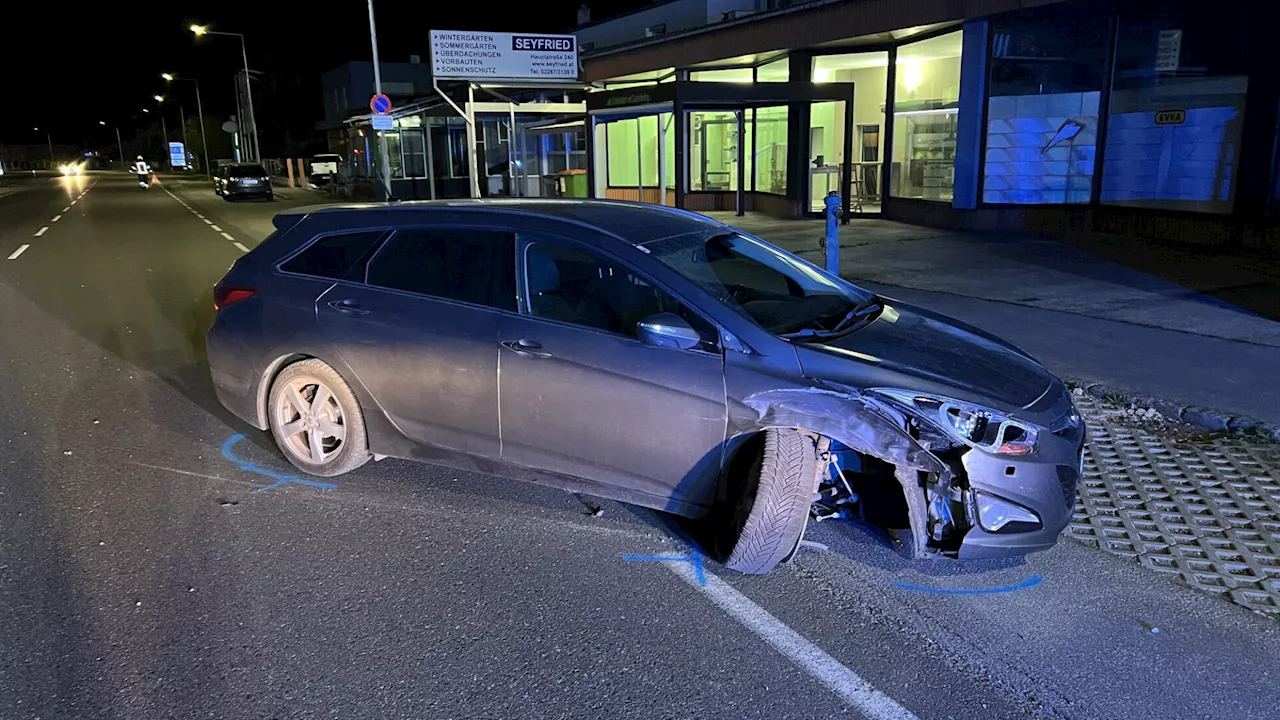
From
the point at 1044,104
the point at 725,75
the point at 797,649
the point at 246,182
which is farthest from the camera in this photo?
the point at 246,182

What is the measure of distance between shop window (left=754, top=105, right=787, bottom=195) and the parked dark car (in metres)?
23.1

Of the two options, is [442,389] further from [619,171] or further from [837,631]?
[619,171]

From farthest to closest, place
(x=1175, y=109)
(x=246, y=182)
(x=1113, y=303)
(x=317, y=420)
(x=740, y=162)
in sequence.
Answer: (x=246, y=182)
(x=740, y=162)
(x=1175, y=109)
(x=1113, y=303)
(x=317, y=420)

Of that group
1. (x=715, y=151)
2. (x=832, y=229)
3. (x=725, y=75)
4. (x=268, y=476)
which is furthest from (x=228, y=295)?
(x=725, y=75)

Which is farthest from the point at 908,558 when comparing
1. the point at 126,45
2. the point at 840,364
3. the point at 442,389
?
the point at 126,45

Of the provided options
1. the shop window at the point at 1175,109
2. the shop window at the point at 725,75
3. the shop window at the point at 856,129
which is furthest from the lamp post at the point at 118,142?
the shop window at the point at 1175,109

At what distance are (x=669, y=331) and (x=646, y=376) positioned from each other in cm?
25

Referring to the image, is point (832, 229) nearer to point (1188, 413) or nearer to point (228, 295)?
point (1188, 413)

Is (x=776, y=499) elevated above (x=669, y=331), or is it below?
below

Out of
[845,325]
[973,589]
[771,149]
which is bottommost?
[973,589]

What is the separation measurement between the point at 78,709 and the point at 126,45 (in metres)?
132

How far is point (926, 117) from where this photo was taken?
17.5m

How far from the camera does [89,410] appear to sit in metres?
6.64

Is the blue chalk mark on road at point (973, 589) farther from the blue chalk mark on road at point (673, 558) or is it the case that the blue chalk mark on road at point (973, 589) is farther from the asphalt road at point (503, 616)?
the blue chalk mark on road at point (673, 558)
